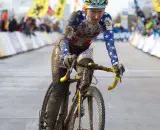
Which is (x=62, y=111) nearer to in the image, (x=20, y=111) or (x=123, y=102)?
(x=20, y=111)

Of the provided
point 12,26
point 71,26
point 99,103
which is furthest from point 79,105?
point 12,26

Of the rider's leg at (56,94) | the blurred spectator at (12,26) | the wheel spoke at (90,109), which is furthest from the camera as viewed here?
the blurred spectator at (12,26)

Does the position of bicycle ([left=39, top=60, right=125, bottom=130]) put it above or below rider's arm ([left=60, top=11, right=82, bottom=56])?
below

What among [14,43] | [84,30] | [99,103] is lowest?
[14,43]

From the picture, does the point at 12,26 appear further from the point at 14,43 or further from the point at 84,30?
the point at 84,30

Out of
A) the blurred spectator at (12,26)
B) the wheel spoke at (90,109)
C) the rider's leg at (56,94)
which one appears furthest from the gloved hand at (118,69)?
the blurred spectator at (12,26)

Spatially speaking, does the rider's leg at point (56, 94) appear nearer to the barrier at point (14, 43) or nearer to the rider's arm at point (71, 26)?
the rider's arm at point (71, 26)

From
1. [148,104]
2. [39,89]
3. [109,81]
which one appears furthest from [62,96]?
[109,81]

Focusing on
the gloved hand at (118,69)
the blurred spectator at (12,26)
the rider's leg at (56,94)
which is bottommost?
the blurred spectator at (12,26)

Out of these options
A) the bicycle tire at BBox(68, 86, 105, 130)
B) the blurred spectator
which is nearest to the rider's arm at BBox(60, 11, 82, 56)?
the bicycle tire at BBox(68, 86, 105, 130)

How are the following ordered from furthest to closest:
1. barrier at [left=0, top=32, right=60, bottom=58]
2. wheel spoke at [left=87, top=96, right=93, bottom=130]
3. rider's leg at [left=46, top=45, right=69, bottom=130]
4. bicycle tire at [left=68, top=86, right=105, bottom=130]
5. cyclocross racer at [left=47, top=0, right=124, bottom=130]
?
barrier at [left=0, top=32, right=60, bottom=58]
rider's leg at [left=46, top=45, right=69, bottom=130]
cyclocross racer at [left=47, top=0, right=124, bottom=130]
wheel spoke at [left=87, top=96, right=93, bottom=130]
bicycle tire at [left=68, top=86, right=105, bottom=130]

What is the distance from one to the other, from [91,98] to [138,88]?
296 inches

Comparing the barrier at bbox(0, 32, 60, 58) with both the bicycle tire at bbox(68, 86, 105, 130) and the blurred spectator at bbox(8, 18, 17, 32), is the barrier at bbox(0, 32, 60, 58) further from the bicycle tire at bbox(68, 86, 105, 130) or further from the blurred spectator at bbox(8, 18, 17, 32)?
the bicycle tire at bbox(68, 86, 105, 130)

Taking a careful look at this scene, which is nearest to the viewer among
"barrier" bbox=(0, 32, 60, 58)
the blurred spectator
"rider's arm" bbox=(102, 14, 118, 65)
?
"rider's arm" bbox=(102, 14, 118, 65)
